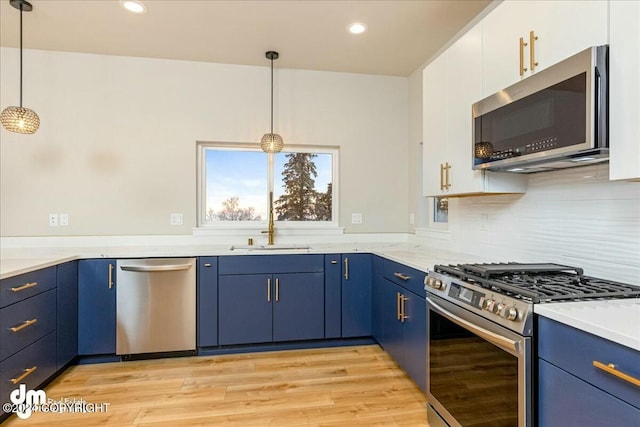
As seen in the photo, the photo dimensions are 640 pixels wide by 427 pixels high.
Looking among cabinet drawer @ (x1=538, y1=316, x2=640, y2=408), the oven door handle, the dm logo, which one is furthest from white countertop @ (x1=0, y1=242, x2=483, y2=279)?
cabinet drawer @ (x1=538, y1=316, x2=640, y2=408)

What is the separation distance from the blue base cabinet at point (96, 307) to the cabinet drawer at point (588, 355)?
2.82 m

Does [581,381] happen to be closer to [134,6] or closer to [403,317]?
[403,317]

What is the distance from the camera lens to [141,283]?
2797 mm

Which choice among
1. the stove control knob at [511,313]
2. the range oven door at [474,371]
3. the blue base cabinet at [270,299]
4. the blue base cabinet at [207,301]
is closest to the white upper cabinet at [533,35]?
the stove control knob at [511,313]

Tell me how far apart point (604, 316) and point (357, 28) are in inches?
95.8

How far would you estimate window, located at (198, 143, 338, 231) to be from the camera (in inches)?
138

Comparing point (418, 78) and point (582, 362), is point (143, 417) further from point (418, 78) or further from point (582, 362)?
point (418, 78)

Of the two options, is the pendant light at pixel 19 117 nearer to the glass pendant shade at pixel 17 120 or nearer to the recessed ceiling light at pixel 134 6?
the glass pendant shade at pixel 17 120

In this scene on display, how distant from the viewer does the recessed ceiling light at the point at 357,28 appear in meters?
2.68

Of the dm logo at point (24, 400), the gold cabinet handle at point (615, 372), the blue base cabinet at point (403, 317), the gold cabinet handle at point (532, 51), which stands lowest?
the dm logo at point (24, 400)

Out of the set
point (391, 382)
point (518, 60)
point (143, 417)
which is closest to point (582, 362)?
point (518, 60)

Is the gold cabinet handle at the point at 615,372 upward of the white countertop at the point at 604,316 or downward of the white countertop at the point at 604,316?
downward

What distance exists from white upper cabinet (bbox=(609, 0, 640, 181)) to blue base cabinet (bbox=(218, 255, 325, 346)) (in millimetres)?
2170

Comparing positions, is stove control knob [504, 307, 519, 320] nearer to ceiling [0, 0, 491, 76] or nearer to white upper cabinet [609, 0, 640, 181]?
white upper cabinet [609, 0, 640, 181]
